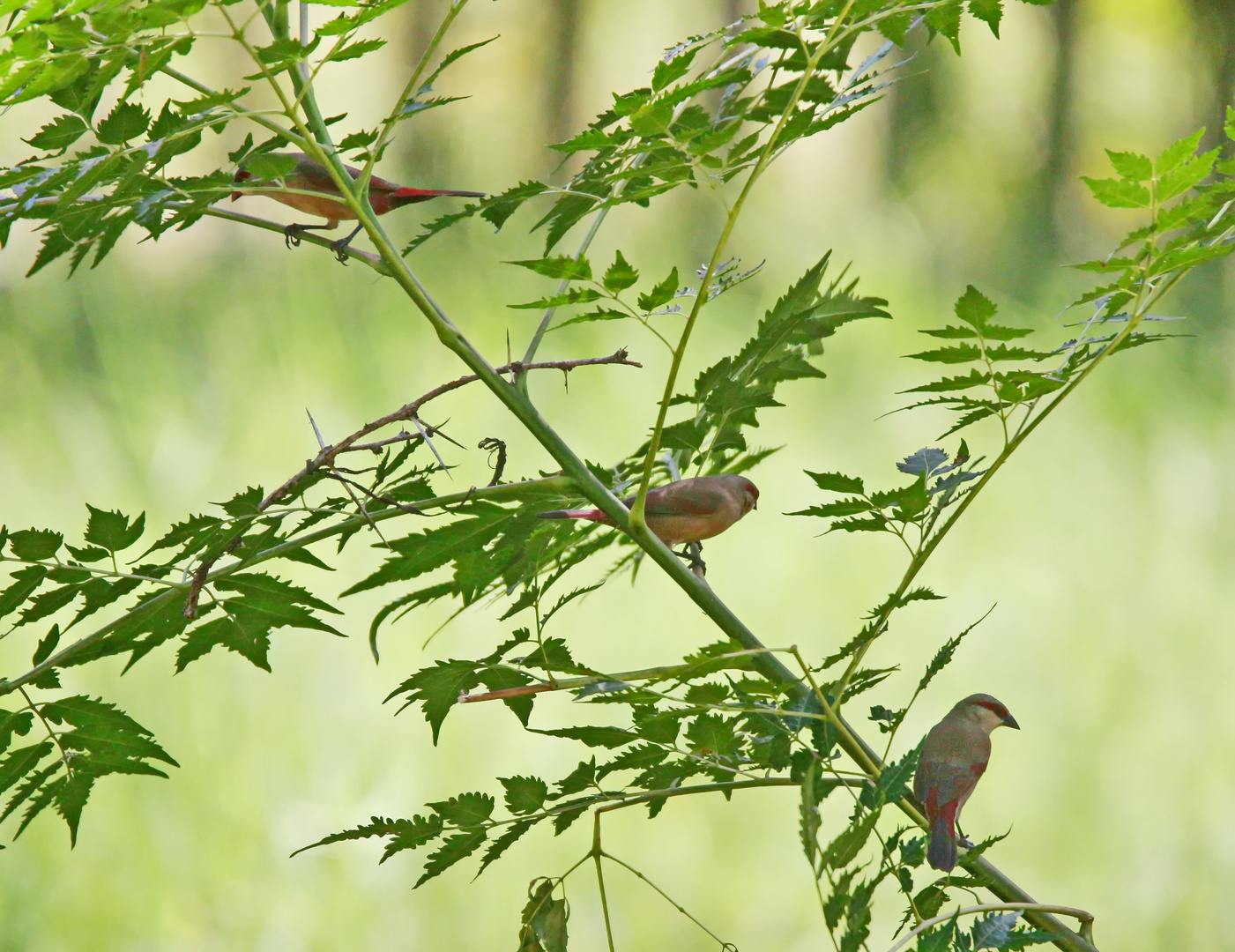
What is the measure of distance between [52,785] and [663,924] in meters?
0.90

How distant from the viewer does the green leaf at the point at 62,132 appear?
43cm

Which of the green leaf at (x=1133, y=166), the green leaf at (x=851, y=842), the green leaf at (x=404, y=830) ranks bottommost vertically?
the green leaf at (x=851, y=842)

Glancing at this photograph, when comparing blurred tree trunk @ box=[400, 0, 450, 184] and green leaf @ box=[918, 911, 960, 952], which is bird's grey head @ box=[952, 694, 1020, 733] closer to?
green leaf @ box=[918, 911, 960, 952]

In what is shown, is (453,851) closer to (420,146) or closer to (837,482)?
(837,482)

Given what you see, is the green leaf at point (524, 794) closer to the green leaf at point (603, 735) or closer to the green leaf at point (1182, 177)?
the green leaf at point (603, 735)

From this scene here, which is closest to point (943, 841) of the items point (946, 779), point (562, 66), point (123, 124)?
point (946, 779)

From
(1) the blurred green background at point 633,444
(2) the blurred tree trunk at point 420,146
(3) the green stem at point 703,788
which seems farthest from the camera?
(2) the blurred tree trunk at point 420,146

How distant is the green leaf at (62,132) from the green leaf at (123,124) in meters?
0.02

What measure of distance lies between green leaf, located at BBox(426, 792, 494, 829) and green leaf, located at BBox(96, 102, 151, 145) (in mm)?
305

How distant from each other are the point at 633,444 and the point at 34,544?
3.54 ft

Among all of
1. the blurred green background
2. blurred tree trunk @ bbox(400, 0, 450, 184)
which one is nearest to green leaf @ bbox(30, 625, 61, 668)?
the blurred green background

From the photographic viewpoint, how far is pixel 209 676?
4.30ft

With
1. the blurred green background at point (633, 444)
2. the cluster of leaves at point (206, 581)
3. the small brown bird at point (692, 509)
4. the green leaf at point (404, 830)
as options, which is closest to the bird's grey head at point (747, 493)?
the small brown bird at point (692, 509)

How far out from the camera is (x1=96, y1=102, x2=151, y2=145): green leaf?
1.38 ft
